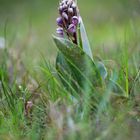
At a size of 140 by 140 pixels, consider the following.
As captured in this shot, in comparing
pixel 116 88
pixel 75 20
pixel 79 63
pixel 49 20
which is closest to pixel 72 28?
pixel 75 20

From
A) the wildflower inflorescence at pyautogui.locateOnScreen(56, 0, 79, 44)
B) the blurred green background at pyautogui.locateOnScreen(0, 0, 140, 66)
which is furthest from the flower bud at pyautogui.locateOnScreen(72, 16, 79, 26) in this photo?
the blurred green background at pyautogui.locateOnScreen(0, 0, 140, 66)

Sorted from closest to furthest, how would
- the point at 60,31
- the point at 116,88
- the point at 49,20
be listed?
1. the point at 116,88
2. the point at 60,31
3. the point at 49,20

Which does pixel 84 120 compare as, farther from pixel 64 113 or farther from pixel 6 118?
pixel 6 118

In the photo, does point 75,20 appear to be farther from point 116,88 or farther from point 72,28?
point 116,88

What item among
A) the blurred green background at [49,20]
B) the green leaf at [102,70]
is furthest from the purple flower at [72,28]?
the blurred green background at [49,20]

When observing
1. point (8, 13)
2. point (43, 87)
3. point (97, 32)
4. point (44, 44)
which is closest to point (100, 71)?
point (43, 87)

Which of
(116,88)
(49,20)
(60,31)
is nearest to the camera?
(116,88)

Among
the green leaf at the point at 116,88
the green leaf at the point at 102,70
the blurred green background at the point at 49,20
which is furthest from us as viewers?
the blurred green background at the point at 49,20

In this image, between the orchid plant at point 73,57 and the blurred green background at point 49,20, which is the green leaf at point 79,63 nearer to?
the orchid plant at point 73,57
